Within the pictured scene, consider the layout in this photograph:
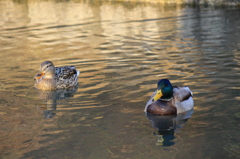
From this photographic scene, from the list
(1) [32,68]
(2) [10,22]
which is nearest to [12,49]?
(1) [32,68]

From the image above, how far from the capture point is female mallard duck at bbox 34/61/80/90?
11.0 m

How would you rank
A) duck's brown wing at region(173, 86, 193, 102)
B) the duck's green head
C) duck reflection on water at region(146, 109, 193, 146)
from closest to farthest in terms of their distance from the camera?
duck reflection on water at region(146, 109, 193, 146)
the duck's green head
duck's brown wing at region(173, 86, 193, 102)

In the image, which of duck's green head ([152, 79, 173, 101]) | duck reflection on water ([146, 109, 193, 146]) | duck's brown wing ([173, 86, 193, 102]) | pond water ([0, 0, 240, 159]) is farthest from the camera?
duck's brown wing ([173, 86, 193, 102])

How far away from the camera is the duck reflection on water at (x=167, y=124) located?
24.6ft

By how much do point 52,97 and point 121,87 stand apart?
1550mm

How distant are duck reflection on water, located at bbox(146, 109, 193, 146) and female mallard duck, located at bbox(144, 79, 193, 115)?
91 millimetres

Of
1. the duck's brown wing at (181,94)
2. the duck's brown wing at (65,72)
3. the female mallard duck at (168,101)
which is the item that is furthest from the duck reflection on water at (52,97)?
the duck's brown wing at (181,94)

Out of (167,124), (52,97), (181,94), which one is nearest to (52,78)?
(52,97)

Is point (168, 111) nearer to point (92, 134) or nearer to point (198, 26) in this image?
point (92, 134)

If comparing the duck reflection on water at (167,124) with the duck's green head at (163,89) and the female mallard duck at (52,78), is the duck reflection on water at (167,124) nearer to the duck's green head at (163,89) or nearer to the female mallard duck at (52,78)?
the duck's green head at (163,89)

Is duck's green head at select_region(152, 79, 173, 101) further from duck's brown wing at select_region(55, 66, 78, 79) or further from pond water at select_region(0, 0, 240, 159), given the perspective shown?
duck's brown wing at select_region(55, 66, 78, 79)

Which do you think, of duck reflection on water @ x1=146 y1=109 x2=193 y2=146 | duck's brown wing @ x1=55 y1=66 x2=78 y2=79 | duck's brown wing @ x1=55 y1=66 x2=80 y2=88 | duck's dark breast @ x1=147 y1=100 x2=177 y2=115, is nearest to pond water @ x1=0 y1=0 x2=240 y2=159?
duck reflection on water @ x1=146 y1=109 x2=193 y2=146

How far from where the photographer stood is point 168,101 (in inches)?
350

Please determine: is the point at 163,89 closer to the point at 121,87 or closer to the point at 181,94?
the point at 181,94
